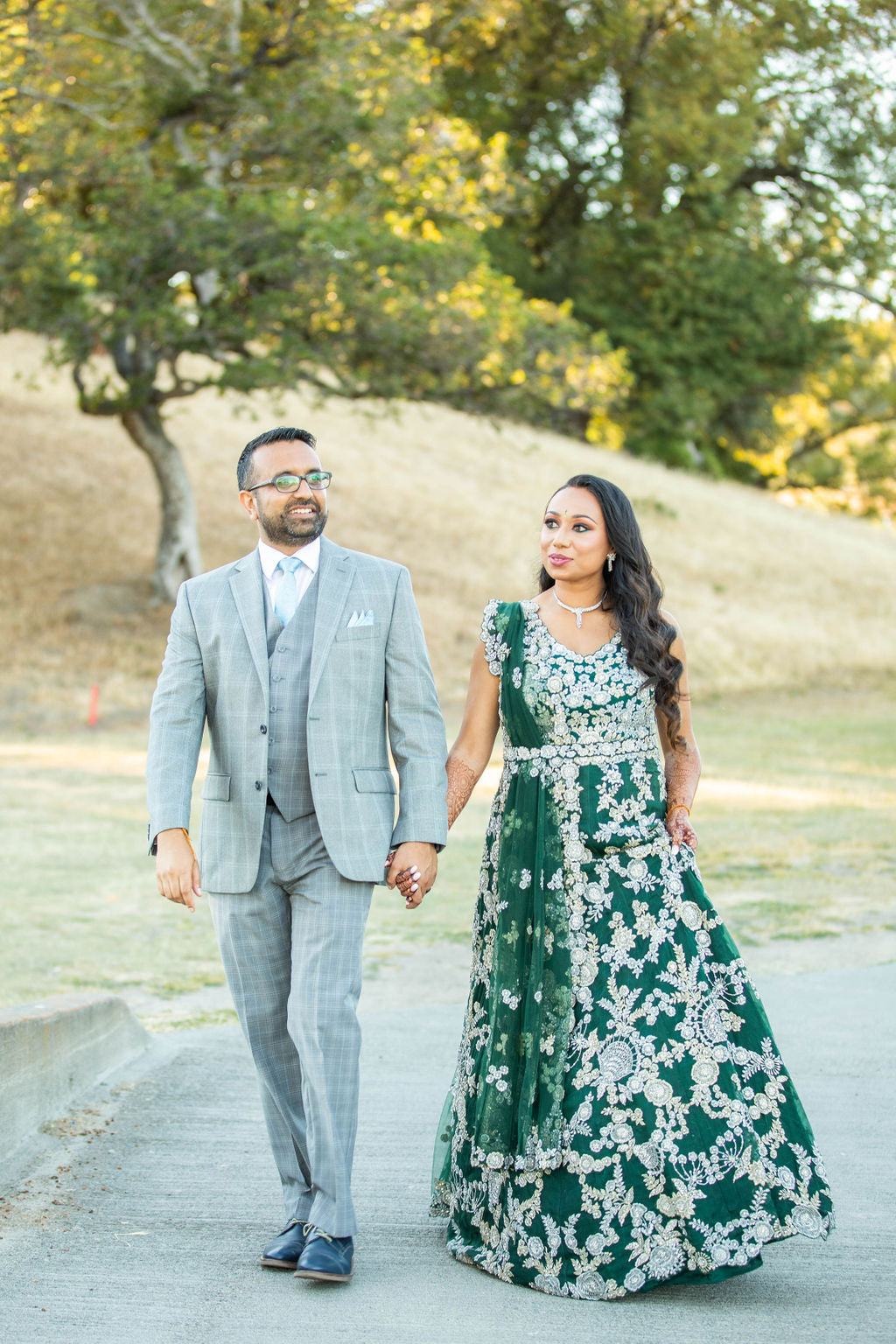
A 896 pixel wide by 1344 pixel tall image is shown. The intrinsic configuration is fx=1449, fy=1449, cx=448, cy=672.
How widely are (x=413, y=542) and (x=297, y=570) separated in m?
25.5

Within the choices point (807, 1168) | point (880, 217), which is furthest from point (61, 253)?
point (880, 217)

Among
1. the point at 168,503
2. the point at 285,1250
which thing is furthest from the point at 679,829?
the point at 168,503

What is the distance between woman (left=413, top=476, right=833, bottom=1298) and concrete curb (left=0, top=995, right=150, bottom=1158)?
4.80 ft

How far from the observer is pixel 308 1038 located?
3713 mm

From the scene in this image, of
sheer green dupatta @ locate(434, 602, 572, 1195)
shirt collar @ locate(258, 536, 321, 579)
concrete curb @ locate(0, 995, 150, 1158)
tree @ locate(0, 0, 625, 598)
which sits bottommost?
concrete curb @ locate(0, 995, 150, 1158)

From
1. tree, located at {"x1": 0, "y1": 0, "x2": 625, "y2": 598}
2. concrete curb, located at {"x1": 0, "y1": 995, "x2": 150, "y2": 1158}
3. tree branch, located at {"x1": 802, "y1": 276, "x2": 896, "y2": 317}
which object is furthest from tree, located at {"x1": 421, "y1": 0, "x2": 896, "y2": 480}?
concrete curb, located at {"x1": 0, "y1": 995, "x2": 150, "y2": 1158}

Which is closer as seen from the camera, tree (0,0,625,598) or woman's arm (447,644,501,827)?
woman's arm (447,644,501,827)

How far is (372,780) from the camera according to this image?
3852 mm

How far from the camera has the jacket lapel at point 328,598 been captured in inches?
152

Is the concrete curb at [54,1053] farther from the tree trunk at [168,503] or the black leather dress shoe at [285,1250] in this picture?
the tree trunk at [168,503]

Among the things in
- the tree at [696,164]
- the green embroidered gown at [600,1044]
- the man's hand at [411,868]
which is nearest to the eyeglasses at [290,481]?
the green embroidered gown at [600,1044]

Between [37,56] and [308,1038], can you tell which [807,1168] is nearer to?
[308,1038]

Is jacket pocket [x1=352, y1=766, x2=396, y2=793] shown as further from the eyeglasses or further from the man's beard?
the eyeglasses

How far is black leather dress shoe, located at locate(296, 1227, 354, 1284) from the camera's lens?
3.61m
